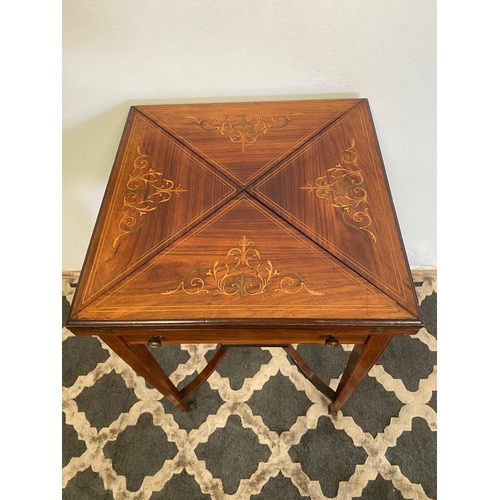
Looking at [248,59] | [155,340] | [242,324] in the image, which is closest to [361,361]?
[242,324]

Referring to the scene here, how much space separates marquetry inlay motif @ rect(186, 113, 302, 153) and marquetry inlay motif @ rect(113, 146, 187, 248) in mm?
172

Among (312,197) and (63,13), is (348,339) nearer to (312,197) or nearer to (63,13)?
(312,197)

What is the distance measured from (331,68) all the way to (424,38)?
203 mm

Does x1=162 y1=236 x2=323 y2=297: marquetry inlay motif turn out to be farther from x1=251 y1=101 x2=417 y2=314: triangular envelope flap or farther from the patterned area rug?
the patterned area rug

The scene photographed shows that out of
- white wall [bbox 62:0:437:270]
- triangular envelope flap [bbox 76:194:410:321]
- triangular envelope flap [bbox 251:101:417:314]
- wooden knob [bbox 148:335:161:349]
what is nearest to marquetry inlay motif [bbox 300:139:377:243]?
triangular envelope flap [bbox 251:101:417:314]

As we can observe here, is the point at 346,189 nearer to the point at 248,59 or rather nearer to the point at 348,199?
the point at 348,199

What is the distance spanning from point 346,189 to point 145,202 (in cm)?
43

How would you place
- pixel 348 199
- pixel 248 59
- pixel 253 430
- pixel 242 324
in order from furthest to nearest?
pixel 253 430 < pixel 248 59 < pixel 348 199 < pixel 242 324

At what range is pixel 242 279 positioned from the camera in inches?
24.9

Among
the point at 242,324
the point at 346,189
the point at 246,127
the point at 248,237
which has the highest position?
the point at 246,127

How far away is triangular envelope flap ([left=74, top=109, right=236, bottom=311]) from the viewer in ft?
2.21

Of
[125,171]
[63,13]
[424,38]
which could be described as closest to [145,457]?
[125,171]

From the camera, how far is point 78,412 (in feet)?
3.96

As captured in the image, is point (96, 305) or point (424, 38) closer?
point (96, 305)
